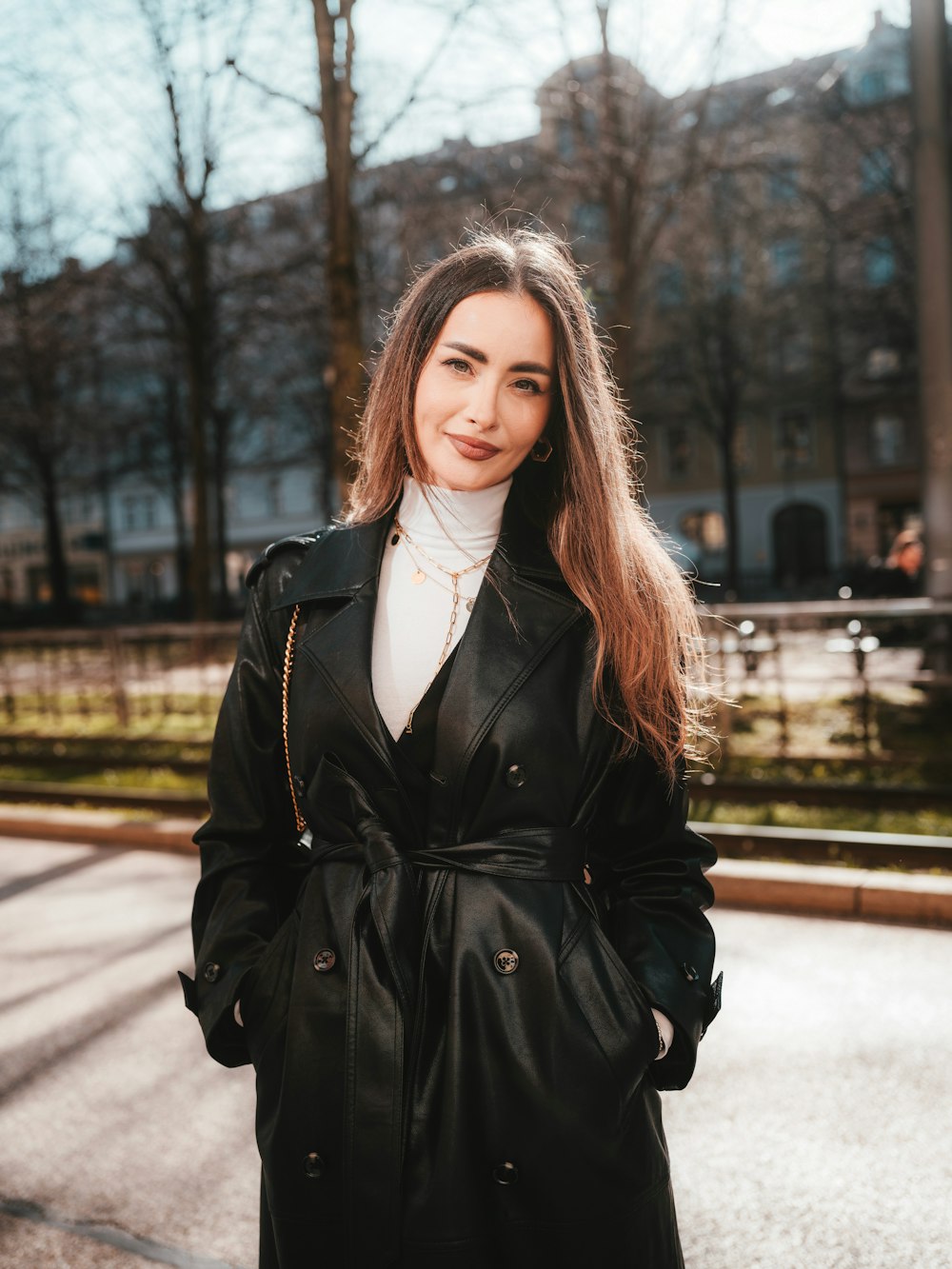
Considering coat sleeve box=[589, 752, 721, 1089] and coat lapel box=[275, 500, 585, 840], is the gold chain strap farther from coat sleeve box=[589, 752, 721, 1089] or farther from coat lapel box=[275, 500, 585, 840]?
coat sleeve box=[589, 752, 721, 1089]

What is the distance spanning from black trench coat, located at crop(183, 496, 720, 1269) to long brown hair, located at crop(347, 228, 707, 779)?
0.17 feet

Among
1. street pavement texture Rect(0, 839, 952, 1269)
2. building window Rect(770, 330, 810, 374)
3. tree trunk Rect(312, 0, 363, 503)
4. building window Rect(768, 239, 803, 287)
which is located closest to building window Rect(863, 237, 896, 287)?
building window Rect(768, 239, 803, 287)

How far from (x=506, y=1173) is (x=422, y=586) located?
930 millimetres

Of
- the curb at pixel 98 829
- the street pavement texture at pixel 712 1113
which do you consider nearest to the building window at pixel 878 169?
the curb at pixel 98 829

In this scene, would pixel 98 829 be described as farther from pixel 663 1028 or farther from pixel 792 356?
pixel 792 356

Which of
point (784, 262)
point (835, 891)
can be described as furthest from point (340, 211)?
point (784, 262)

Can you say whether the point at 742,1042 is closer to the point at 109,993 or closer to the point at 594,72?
the point at 109,993

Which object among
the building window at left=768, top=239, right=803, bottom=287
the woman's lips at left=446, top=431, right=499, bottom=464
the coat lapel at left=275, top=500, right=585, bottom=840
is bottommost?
the coat lapel at left=275, top=500, right=585, bottom=840

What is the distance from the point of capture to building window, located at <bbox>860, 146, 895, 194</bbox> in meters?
21.6

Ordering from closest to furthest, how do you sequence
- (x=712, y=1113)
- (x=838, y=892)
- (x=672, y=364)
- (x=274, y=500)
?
(x=712, y=1113) → (x=838, y=892) → (x=672, y=364) → (x=274, y=500)

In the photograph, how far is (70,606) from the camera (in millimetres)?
36844

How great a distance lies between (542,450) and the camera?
1.92m

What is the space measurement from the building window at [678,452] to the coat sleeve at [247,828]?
149 feet

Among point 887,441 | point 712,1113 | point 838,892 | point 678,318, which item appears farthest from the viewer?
point 887,441
